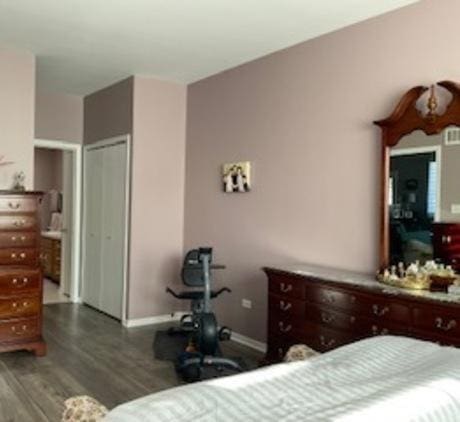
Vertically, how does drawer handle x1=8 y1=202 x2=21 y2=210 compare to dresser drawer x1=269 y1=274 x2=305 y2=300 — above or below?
above

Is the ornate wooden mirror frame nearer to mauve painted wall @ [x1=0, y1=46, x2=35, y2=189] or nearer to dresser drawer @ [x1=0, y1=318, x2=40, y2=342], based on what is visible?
dresser drawer @ [x1=0, y1=318, x2=40, y2=342]

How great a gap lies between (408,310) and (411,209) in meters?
0.81

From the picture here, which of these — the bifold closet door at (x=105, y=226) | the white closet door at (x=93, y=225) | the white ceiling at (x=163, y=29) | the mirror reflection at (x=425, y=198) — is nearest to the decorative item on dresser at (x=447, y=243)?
the mirror reflection at (x=425, y=198)

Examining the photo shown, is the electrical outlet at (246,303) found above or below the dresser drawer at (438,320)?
below

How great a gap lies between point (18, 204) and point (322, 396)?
3.51 meters

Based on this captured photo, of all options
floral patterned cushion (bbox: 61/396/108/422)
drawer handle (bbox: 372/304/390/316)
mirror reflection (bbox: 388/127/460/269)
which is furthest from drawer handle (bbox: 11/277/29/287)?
mirror reflection (bbox: 388/127/460/269)

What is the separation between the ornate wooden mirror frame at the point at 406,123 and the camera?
3002mm

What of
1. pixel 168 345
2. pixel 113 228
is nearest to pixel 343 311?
pixel 168 345

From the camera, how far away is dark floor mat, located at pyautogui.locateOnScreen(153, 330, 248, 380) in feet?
12.4

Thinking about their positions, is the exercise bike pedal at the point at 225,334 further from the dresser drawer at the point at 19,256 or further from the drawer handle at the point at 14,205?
the drawer handle at the point at 14,205

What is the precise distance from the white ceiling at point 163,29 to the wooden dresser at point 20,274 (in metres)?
1.43

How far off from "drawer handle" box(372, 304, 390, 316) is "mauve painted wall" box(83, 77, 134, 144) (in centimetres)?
347

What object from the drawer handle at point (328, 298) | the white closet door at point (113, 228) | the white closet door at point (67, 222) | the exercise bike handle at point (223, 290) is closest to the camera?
the drawer handle at point (328, 298)

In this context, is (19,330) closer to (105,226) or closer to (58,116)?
(105,226)
